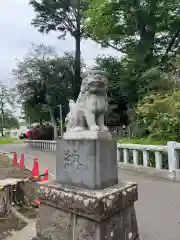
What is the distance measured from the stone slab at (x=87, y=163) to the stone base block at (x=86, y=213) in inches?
3.8


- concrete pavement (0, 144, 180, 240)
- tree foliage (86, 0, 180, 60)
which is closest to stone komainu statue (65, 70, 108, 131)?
concrete pavement (0, 144, 180, 240)

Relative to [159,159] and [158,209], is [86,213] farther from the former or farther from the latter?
[159,159]

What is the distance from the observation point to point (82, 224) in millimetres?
2510

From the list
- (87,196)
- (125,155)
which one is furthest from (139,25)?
(87,196)

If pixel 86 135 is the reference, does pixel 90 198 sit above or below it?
below

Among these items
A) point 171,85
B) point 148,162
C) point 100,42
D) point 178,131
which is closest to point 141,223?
point 148,162

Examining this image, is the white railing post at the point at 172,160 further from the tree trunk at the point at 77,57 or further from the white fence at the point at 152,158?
the tree trunk at the point at 77,57

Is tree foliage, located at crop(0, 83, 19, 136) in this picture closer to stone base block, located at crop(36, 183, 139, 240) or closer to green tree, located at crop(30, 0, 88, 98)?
green tree, located at crop(30, 0, 88, 98)

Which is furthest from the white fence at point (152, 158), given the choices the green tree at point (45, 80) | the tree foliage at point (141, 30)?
the green tree at point (45, 80)

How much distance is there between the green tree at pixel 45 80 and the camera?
18.8m

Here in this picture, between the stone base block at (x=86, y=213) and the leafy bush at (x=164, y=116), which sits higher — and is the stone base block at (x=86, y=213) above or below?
below

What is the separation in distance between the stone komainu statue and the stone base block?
747 millimetres

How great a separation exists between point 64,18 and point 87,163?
20.8 m

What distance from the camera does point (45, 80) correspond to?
62.8ft
